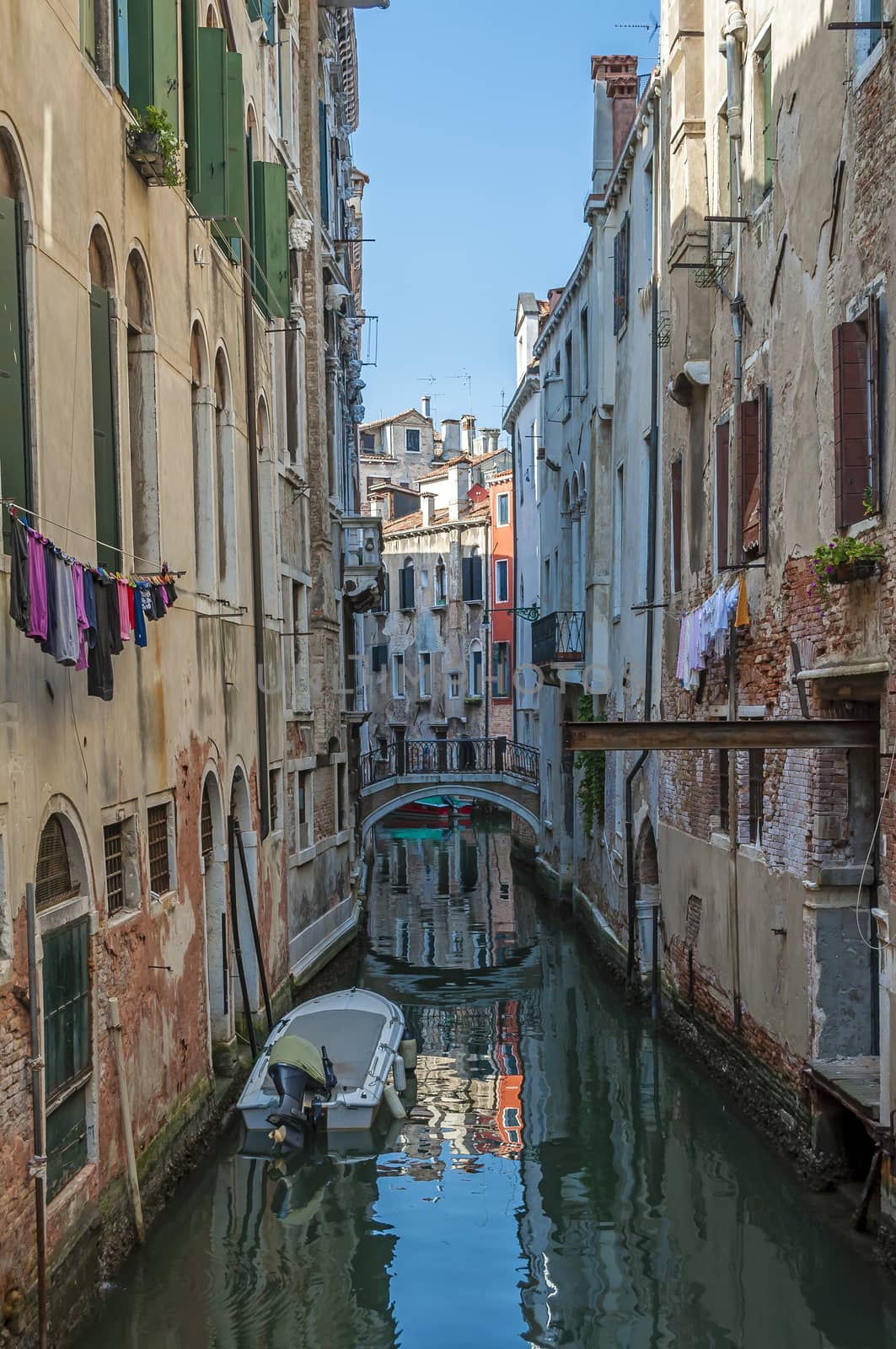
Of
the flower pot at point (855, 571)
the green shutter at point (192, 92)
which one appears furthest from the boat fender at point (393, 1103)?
the green shutter at point (192, 92)

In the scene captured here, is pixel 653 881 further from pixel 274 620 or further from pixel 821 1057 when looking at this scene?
pixel 821 1057

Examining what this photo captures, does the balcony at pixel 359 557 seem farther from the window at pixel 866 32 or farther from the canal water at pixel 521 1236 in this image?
the window at pixel 866 32

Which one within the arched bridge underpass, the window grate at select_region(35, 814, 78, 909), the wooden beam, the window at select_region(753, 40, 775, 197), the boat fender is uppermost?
the window at select_region(753, 40, 775, 197)

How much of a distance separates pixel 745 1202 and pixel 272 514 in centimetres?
921

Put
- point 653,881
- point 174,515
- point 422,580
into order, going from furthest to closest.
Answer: point 422,580, point 653,881, point 174,515

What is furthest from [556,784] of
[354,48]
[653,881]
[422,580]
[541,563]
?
[422,580]

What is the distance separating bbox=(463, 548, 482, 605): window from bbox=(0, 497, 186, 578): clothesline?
120 feet

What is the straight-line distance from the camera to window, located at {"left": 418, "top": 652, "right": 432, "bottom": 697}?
50750 millimetres

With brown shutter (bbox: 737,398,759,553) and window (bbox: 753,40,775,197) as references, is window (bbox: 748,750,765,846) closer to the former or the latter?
brown shutter (bbox: 737,398,759,553)

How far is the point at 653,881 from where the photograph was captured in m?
17.8

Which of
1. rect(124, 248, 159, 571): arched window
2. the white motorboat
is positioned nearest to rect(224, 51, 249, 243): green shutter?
rect(124, 248, 159, 571): arched window

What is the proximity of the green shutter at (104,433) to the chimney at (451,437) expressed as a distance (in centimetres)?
4916

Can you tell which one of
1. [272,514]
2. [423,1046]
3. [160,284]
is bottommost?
[423,1046]

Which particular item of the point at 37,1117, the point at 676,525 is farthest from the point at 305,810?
the point at 37,1117
